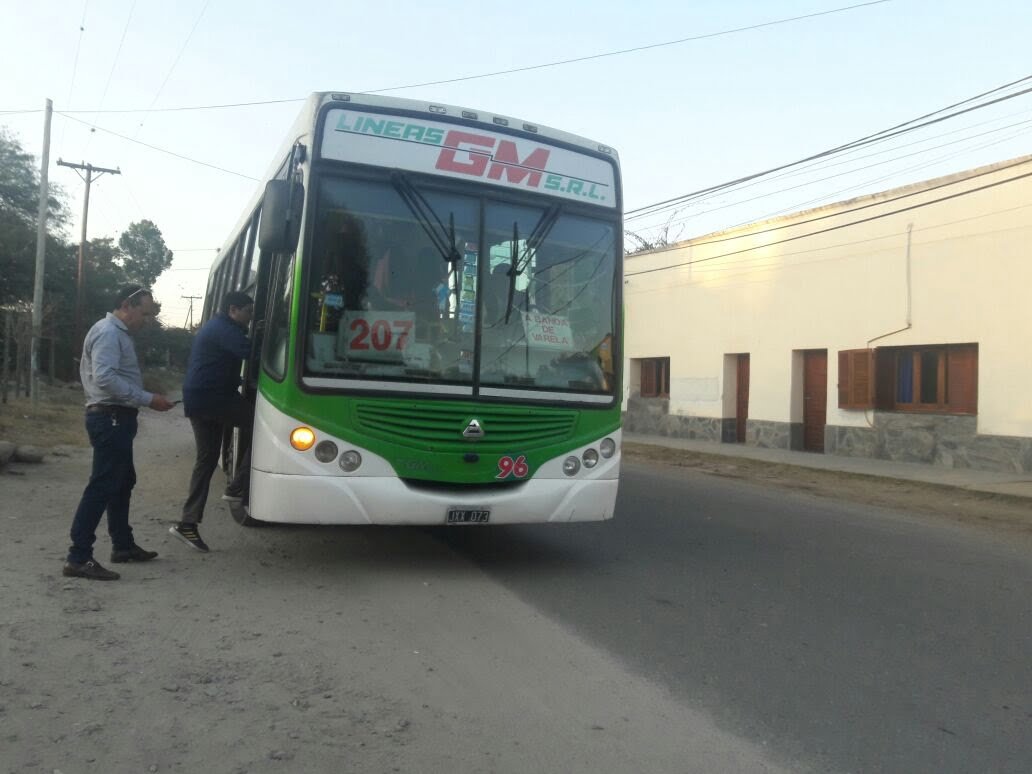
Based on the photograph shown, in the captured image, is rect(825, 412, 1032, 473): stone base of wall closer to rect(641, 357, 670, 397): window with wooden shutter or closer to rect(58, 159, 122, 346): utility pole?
rect(641, 357, 670, 397): window with wooden shutter

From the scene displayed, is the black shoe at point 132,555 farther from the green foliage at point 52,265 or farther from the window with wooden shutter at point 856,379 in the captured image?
the green foliage at point 52,265

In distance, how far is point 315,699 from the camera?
409cm

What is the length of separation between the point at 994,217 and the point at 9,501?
50.5ft

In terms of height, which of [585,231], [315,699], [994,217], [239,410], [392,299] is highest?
[994,217]

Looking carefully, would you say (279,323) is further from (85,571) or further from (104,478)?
(85,571)

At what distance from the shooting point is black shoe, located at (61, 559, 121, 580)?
5.91m

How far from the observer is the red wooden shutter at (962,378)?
16.5m

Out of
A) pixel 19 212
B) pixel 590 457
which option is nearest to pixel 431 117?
pixel 590 457

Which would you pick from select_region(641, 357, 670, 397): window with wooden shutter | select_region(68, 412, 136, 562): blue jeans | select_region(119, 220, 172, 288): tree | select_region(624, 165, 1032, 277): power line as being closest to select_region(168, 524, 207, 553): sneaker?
select_region(68, 412, 136, 562): blue jeans

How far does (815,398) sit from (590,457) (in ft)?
49.6

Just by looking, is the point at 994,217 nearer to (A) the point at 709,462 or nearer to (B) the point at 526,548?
(A) the point at 709,462

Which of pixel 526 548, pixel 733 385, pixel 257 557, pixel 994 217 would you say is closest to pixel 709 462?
pixel 733 385

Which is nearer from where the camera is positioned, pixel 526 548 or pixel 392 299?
pixel 392 299

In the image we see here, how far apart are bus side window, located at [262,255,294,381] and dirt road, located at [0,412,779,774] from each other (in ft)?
4.78
